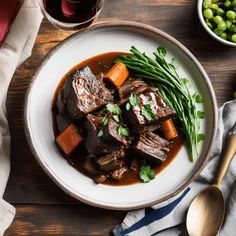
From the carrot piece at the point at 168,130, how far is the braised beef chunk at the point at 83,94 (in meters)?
0.35

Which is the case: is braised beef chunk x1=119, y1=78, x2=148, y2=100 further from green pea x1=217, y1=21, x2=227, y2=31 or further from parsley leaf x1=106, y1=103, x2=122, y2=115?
green pea x1=217, y1=21, x2=227, y2=31

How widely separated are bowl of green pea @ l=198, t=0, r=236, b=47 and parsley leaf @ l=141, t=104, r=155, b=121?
26.8 inches

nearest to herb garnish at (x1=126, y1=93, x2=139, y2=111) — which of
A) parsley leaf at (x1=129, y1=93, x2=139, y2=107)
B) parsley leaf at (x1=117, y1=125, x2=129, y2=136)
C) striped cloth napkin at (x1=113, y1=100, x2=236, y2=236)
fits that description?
parsley leaf at (x1=129, y1=93, x2=139, y2=107)

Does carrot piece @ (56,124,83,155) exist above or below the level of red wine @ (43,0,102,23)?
below

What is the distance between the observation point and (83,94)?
2801 millimetres

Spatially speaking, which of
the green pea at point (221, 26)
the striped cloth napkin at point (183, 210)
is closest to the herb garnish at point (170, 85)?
the striped cloth napkin at point (183, 210)

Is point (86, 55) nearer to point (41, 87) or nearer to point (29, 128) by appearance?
point (41, 87)

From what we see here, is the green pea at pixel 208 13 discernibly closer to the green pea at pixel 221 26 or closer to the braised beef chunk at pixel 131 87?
the green pea at pixel 221 26

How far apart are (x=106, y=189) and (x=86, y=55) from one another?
2.62ft

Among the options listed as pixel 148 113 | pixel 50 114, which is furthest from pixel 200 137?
pixel 50 114

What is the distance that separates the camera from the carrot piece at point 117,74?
2.94 meters

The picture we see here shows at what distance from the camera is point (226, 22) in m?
3.14

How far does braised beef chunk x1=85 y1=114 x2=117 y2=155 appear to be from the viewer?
9.04 feet

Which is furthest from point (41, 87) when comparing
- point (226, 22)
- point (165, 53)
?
point (226, 22)
